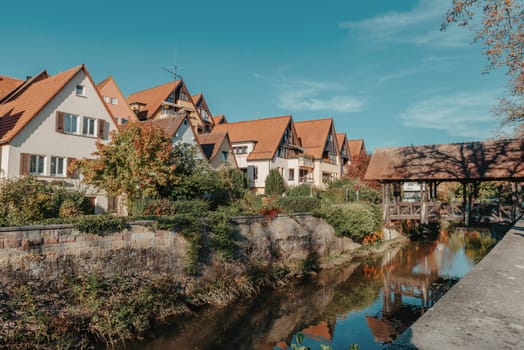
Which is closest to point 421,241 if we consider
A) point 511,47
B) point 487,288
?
point 511,47

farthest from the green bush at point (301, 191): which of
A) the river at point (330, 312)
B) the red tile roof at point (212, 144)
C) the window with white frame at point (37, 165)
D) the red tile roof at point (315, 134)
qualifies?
the window with white frame at point (37, 165)

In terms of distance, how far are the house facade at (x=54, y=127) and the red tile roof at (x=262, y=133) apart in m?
14.5

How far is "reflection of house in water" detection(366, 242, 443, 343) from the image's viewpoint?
11898mm

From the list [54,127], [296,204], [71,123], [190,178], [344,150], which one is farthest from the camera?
[344,150]

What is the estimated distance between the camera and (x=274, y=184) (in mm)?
32844

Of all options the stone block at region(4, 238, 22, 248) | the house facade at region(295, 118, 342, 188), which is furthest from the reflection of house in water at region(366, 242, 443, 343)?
the house facade at region(295, 118, 342, 188)

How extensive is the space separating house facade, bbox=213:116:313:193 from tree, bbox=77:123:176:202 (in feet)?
63.6

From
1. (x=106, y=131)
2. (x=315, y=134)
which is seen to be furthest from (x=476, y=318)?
(x=315, y=134)

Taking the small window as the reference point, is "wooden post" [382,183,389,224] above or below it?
below

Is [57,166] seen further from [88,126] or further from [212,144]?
[212,144]

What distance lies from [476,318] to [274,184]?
29.3 meters

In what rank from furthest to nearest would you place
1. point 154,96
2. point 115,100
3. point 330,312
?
point 154,96, point 115,100, point 330,312

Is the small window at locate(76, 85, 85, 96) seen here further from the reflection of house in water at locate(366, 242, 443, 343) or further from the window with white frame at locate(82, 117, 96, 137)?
the reflection of house in water at locate(366, 242, 443, 343)

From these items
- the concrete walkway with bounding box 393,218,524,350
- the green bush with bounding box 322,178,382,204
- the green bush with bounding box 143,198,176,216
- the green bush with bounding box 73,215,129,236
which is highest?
the green bush with bounding box 322,178,382,204
